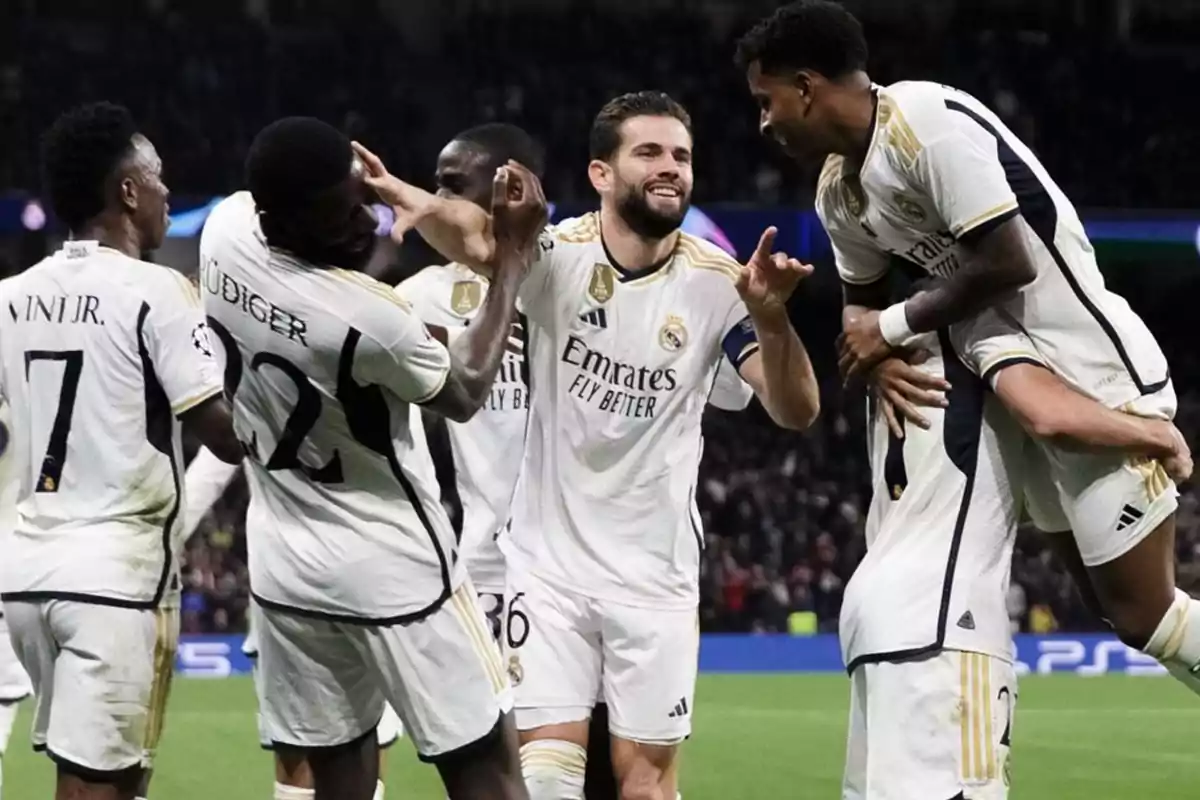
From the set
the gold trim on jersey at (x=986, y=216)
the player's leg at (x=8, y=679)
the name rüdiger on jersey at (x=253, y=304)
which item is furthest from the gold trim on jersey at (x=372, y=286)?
the player's leg at (x=8, y=679)

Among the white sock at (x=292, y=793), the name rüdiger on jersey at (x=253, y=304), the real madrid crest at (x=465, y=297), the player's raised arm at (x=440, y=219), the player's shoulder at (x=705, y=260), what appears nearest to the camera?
the name rüdiger on jersey at (x=253, y=304)

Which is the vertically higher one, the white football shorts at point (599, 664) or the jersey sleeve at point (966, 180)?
the jersey sleeve at point (966, 180)

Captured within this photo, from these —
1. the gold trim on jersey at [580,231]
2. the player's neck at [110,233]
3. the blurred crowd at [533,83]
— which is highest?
the blurred crowd at [533,83]

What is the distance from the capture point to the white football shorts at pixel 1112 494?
4.27 m

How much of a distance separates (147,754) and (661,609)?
145 centimetres

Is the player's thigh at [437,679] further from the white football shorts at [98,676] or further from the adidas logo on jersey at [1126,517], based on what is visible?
the adidas logo on jersey at [1126,517]

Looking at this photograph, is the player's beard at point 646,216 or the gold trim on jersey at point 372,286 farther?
the player's beard at point 646,216

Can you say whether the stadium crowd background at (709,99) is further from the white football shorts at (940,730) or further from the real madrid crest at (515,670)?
the white football shorts at (940,730)

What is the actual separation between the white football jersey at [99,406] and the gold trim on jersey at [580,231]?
1.08 m

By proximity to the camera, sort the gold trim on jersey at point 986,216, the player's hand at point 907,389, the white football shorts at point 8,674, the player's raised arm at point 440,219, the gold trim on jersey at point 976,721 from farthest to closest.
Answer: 1. the white football shorts at point 8,674
2. the player's raised arm at point 440,219
3. the player's hand at point 907,389
4. the gold trim on jersey at point 976,721
5. the gold trim on jersey at point 986,216

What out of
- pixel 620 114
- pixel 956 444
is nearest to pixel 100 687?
pixel 620 114

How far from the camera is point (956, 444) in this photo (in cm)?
432

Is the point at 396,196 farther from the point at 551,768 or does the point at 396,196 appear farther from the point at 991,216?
the point at 551,768

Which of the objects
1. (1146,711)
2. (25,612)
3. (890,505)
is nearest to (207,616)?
(1146,711)
